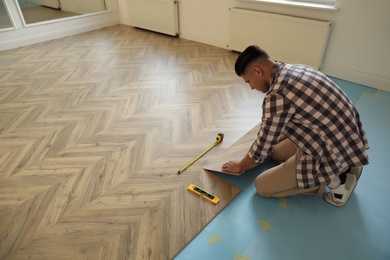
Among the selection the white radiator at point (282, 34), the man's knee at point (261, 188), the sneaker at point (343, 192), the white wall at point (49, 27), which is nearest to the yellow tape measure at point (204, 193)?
the man's knee at point (261, 188)

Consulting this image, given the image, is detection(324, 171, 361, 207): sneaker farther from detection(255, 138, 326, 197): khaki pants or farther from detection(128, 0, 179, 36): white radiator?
detection(128, 0, 179, 36): white radiator

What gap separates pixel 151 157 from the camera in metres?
2.27

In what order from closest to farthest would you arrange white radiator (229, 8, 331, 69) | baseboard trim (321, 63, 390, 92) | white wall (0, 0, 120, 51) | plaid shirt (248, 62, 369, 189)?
plaid shirt (248, 62, 369, 189), baseboard trim (321, 63, 390, 92), white radiator (229, 8, 331, 69), white wall (0, 0, 120, 51)

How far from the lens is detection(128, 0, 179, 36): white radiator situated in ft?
15.3

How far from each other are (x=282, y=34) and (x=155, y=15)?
238 cm

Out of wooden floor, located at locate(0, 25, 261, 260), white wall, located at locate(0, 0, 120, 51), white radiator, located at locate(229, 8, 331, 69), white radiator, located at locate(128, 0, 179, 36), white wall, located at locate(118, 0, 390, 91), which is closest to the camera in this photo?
wooden floor, located at locate(0, 25, 261, 260)

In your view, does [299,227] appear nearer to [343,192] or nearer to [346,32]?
[343,192]

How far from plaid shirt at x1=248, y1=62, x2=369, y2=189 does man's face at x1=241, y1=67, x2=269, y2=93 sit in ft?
0.17

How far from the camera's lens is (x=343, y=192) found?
1773 millimetres

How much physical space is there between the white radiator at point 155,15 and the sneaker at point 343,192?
3.85 metres

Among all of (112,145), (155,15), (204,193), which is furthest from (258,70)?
(155,15)

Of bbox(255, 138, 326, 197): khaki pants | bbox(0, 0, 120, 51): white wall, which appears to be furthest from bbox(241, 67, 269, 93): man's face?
bbox(0, 0, 120, 51): white wall

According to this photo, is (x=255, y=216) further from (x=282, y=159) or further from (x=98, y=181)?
(x=98, y=181)

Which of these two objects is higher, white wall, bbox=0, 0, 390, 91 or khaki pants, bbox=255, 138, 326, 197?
white wall, bbox=0, 0, 390, 91
